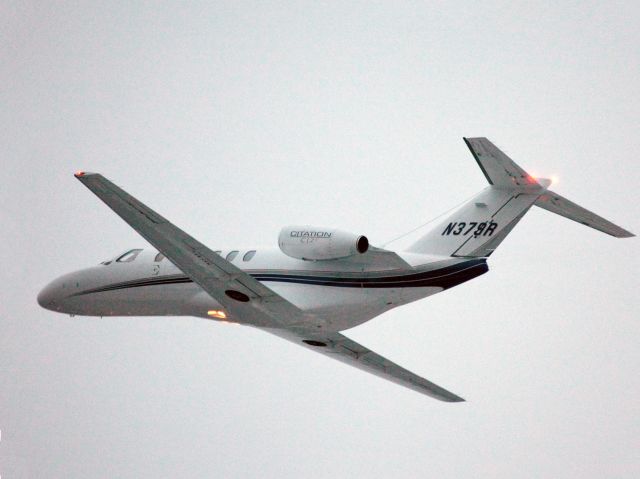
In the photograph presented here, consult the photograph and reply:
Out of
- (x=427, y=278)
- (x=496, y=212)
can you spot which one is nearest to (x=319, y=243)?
(x=427, y=278)

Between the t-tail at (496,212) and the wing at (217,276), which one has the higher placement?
the t-tail at (496,212)

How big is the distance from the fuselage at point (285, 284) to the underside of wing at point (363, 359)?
5.71 ft

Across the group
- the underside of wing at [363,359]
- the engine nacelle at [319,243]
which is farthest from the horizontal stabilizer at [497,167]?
the underside of wing at [363,359]

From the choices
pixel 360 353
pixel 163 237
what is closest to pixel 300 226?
pixel 163 237

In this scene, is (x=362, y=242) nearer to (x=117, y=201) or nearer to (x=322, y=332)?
(x=322, y=332)

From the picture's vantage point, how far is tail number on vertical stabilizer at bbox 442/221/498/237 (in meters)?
23.7

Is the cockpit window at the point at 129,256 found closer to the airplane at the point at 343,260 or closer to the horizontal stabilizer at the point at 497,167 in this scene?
the airplane at the point at 343,260

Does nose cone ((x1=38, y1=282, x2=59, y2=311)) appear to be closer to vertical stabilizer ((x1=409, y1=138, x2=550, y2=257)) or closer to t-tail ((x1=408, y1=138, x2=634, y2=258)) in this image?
vertical stabilizer ((x1=409, y1=138, x2=550, y2=257))

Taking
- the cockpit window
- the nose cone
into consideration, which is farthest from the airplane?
the nose cone

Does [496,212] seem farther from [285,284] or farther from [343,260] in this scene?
[285,284]

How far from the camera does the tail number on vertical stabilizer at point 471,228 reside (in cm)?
2367

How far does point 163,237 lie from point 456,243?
6596 mm

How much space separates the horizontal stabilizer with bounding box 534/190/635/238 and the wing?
600cm

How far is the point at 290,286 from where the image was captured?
24.9 metres
